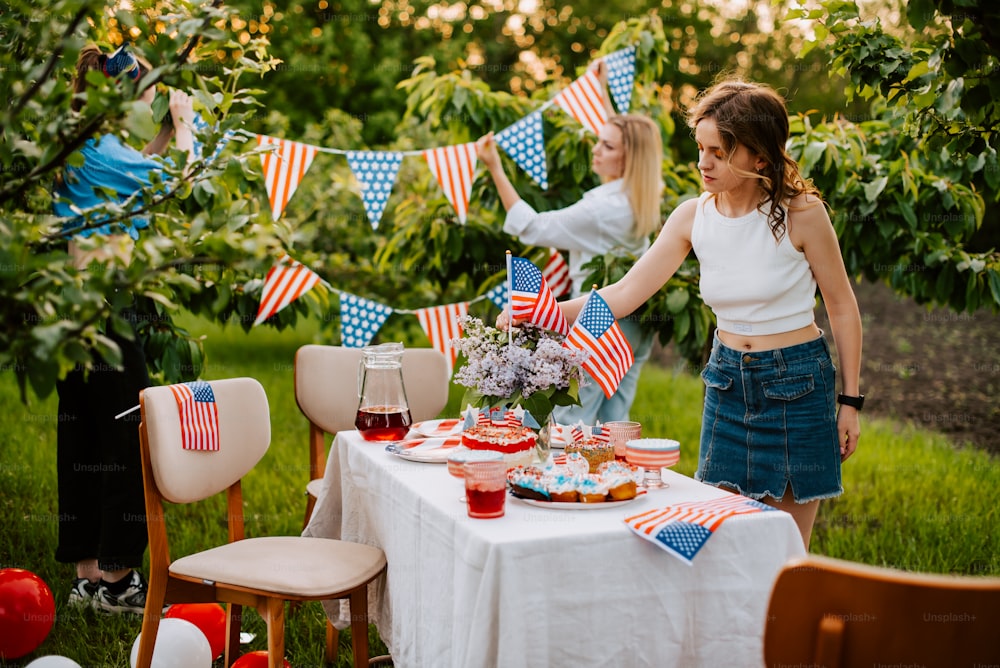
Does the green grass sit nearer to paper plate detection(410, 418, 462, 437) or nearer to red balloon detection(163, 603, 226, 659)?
red balloon detection(163, 603, 226, 659)

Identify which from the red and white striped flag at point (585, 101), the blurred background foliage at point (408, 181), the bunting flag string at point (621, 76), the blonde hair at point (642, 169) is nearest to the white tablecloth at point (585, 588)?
the blurred background foliage at point (408, 181)

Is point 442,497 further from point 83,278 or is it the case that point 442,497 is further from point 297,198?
point 297,198

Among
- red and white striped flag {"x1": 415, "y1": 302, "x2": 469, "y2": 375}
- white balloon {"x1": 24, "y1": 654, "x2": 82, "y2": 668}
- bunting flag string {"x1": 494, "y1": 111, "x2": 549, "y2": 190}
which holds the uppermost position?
bunting flag string {"x1": 494, "y1": 111, "x2": 549, "y2": 190}

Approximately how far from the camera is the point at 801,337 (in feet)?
8.01

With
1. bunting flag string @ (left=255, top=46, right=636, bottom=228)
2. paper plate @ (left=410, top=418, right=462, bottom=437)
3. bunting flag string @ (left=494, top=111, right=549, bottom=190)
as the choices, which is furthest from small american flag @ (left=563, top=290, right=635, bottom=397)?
bunting flag string @ (left=494, top=111, right=549, bottom=190)

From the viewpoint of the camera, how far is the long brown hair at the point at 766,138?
2418mm

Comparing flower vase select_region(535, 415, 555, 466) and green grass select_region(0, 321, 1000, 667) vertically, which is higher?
flower vase select_region(535, 415, 555, 466)

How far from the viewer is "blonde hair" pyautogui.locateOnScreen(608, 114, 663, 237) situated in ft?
13.4

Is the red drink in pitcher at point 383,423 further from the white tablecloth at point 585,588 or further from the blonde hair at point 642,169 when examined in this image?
the blonde hair at point 642,169

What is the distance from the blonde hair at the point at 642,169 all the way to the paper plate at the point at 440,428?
167cm

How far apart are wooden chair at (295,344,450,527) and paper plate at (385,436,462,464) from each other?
0.97 m

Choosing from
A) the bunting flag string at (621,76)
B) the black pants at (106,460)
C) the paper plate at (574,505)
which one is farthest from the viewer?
the bunting flag string at (621,76)

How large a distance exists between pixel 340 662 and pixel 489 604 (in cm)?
159

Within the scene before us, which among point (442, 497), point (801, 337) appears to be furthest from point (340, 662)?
point (801, 337)
